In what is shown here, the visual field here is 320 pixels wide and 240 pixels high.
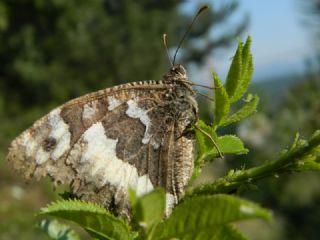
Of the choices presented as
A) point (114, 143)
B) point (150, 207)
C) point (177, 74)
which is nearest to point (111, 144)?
point (114, 143)

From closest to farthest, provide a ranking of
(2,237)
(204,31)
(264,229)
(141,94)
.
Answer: (141,94) < (2,237) < (264,229) < (204,31)

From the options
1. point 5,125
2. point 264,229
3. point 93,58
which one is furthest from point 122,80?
point 264,229

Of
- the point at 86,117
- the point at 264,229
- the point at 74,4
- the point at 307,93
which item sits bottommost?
the point at 86,117

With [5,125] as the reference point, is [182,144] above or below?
below

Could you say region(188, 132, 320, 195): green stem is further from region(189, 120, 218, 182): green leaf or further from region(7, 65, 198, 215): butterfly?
region(7, 65, 198, 215): butterfly

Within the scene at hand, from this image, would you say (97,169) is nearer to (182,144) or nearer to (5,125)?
(182,144)

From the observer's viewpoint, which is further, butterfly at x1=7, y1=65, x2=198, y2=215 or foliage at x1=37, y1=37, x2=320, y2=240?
butterfly at x1=7, y1=65, x2=198, y2=215

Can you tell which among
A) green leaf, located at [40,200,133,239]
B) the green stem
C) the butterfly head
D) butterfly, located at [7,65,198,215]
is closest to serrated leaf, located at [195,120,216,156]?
butterfly, located at [7,65,198,215]

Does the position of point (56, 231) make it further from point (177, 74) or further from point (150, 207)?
point (177, 74)
